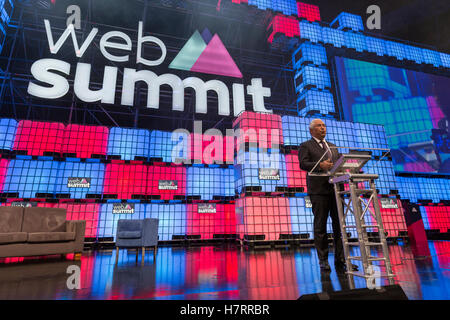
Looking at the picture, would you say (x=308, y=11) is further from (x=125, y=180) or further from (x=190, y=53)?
(x=125, y=180)

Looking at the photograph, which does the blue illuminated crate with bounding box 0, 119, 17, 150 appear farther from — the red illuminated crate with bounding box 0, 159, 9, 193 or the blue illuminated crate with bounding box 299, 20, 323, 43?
the blue illuminated crate with bounding box 299, 20, 323, 43

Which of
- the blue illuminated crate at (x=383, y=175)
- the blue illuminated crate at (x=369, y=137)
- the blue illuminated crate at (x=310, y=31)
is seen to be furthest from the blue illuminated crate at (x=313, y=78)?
the blue illuminated crate at (x=383, y=175)

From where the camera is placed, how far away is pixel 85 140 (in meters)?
6.79

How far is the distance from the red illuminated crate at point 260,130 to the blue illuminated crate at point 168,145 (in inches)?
73.2

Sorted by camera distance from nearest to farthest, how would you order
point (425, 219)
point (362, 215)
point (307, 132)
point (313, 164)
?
point (362, 215) < point (313, 164) < point (307, 132) < point (425, 219)

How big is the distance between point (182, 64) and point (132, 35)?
3200 mm

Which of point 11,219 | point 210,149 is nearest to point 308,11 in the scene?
point 210,149

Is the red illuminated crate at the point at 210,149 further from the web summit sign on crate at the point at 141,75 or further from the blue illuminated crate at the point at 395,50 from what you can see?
the blue illuminated crate at the point at 395,50

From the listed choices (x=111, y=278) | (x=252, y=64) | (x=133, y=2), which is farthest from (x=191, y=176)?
(x=133, y=2)

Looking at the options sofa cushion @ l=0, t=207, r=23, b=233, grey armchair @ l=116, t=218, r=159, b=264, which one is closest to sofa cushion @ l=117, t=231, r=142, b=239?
grey armchair @ l=116, t=218, r=159, b=264

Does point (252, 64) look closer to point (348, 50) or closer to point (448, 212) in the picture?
point (348, 50)

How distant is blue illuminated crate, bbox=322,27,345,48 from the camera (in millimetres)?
11727

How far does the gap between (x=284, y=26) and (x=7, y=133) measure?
36.2ft
